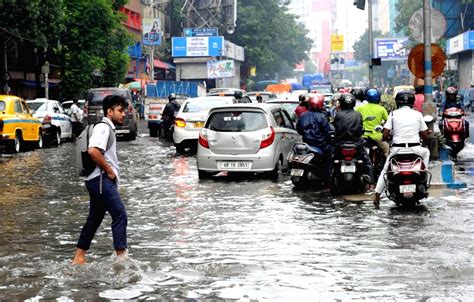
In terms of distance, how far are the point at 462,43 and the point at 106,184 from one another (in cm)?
6224

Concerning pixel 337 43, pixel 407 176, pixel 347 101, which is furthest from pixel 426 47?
pixel 337 43

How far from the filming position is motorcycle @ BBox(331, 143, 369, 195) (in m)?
14.1

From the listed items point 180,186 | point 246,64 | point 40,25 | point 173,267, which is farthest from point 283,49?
point 173,267

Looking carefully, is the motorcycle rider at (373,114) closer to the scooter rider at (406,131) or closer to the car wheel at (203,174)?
the scooter rider at (406,131)

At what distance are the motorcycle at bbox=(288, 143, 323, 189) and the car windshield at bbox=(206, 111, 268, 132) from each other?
1.82 metres

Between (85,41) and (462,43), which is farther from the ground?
(462,43)

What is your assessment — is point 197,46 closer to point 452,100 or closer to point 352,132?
point 452,100

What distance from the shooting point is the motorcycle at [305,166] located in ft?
50.9

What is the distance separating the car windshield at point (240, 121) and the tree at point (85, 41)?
85.1 feet

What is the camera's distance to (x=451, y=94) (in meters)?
19.7

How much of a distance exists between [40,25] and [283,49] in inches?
3219

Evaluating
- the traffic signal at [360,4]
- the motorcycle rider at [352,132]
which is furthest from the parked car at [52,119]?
the motorcycle rider at [352,132]

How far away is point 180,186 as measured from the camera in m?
16.6

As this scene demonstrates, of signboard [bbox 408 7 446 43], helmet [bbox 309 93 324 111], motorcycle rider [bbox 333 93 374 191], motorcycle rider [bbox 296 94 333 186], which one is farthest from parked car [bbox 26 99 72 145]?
motorcycle rider [bbox 333 93 374 191]
